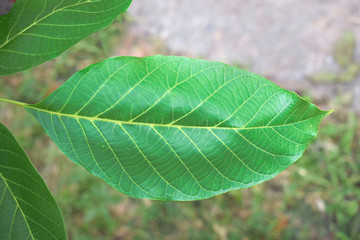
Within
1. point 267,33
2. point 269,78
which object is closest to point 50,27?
point 269,78

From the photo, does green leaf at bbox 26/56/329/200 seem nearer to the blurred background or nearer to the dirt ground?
the blurred background

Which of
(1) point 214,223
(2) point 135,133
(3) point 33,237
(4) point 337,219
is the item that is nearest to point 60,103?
(2) point 135,133

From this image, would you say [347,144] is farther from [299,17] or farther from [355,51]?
[299,17]

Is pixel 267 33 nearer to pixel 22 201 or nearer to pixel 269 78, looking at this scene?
pixel 269 78

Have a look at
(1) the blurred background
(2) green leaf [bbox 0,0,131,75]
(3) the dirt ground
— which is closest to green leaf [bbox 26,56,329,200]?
(2) green leaf [bbox 0,0,131,75]

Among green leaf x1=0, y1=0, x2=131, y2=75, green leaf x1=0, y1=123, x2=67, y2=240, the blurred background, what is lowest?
the blurred background
